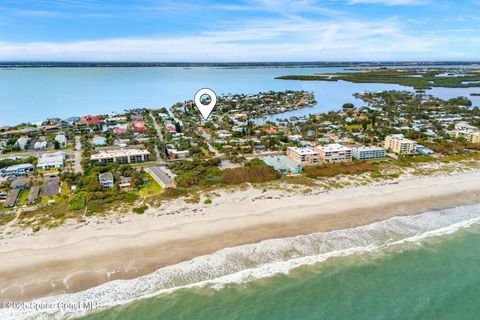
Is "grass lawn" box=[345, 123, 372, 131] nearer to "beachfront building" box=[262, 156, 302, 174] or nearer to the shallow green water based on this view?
"beachfront building" box=[262, 156, 302, 174]

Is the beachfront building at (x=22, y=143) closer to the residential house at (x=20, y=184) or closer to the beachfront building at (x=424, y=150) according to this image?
the residential house at (x=20, y=184)

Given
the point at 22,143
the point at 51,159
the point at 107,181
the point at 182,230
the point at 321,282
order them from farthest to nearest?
the point at 22,143, the point at 51,159, the point at 107,181, the point at 182,230, the point at 321,282

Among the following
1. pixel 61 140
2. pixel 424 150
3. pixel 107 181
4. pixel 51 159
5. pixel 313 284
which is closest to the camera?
pixel 313 284

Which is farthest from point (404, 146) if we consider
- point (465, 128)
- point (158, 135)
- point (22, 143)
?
point (22, 143)

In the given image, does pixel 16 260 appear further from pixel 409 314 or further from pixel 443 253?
pixel 443 253

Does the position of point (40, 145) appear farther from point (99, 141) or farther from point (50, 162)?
point (50, 162)

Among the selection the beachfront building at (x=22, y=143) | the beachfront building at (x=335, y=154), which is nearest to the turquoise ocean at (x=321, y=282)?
the beachfront building at (x=335, y=154)

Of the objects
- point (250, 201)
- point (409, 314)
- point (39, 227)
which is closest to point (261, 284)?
point (409, 314)

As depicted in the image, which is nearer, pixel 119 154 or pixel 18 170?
pixel 18 170
